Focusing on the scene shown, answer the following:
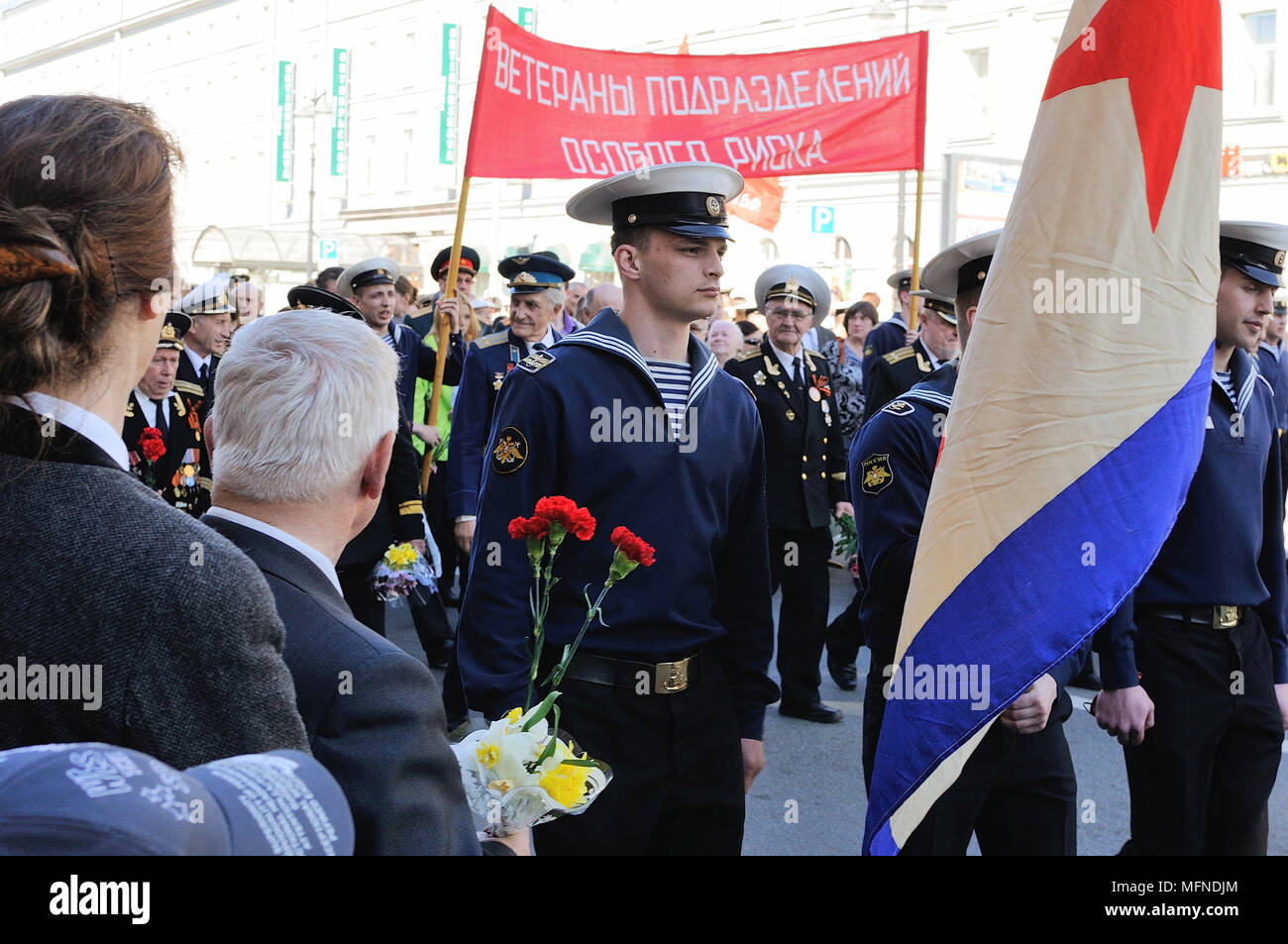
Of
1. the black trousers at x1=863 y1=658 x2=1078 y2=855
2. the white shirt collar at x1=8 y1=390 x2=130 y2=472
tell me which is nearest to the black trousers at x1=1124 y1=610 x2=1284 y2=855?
the black trousers at x1=863 y1=658 x2=1078 y2=855

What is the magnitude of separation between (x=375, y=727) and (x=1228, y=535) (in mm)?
2800

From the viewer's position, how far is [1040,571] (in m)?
2.48

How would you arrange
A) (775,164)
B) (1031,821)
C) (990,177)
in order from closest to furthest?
(1031,821) → (775,164) → (990,177)

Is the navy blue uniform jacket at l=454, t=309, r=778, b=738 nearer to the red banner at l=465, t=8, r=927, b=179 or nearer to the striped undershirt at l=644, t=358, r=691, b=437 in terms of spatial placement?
the striped undershirt at l=644, t=358, r=691, b=437

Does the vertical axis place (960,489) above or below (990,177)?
below

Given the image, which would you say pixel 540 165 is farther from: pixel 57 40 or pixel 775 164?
pixel 57 40

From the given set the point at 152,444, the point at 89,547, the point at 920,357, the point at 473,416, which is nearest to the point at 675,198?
the point at 89,547

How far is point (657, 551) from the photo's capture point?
3047 mm

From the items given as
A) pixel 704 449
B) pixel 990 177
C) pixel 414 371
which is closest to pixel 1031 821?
pixel 704 449

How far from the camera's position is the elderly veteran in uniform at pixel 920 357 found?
756 centimetres

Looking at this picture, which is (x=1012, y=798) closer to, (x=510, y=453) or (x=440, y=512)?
(x=510, y=453)

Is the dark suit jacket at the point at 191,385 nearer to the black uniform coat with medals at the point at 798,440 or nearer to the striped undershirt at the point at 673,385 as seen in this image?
the black uniform coat with medals at the point at 798,440

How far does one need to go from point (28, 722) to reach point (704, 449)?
2.05 metres

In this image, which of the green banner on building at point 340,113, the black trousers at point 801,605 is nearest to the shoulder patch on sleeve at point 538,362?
the black trousers at point 801,605
